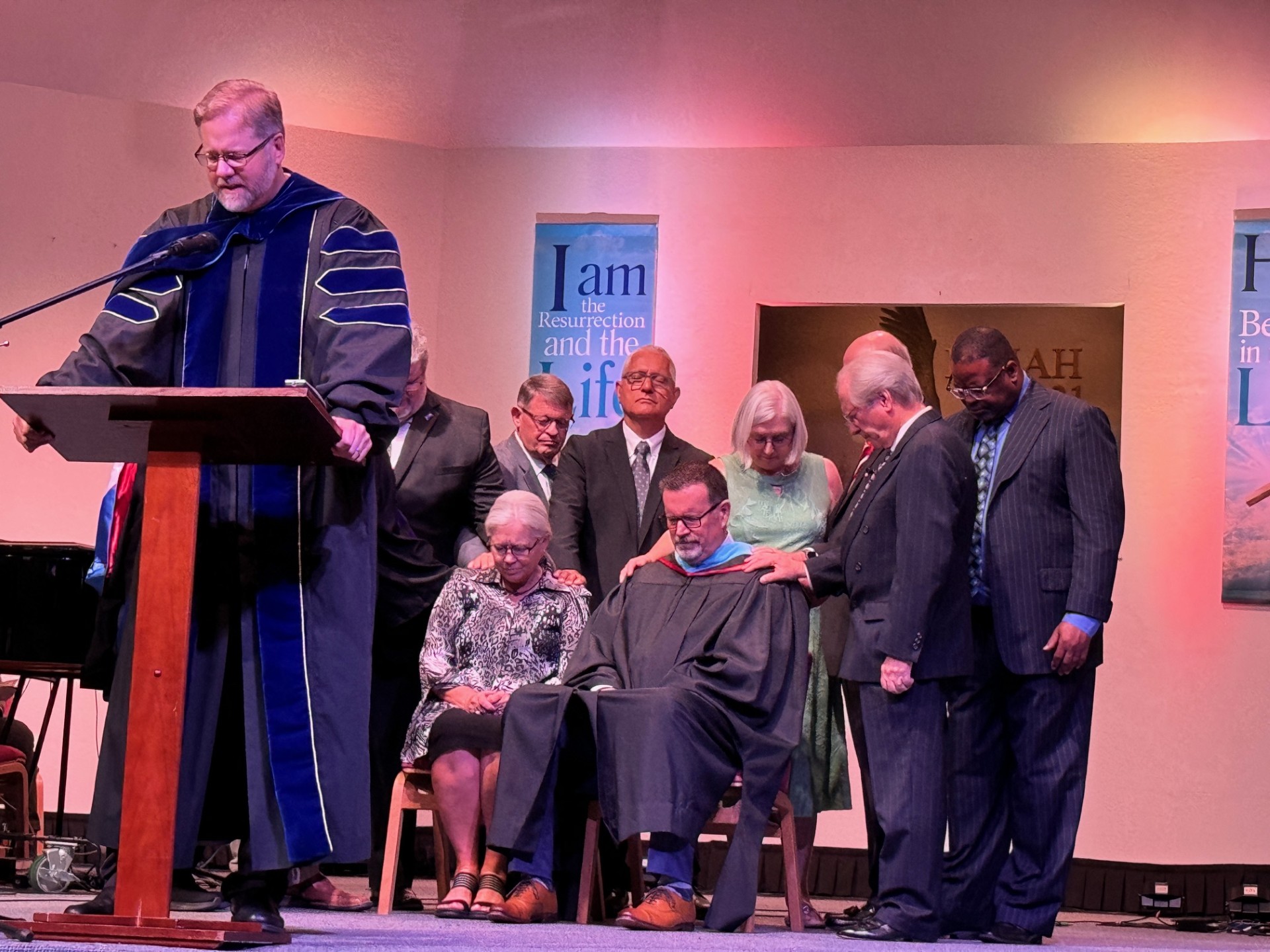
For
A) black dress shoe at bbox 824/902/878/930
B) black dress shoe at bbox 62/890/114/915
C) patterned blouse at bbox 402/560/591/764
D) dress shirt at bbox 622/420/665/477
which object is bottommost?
black dress shoe at bbox 824/902/878/930

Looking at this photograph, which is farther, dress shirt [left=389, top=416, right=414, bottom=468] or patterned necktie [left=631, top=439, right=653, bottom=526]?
patterned necktie [left=631, top=439, right=653, bottom=526]

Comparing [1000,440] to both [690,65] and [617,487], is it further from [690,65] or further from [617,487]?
[690,65]

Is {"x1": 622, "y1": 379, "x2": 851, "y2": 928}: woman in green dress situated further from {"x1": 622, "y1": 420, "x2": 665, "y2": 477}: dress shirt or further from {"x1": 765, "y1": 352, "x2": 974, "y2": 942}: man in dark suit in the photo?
{"x1": 765, "y1": 352, "x2": 974, "y2": 942}: man in dark suit

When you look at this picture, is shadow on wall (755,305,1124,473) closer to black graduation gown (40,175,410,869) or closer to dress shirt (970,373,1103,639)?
dress shirt (970,373,1103,639)

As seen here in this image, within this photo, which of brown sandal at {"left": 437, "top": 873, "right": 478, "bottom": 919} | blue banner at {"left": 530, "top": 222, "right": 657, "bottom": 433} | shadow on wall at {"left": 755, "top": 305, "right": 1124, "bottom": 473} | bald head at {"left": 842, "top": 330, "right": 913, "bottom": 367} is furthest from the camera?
blue banner at {"left": 530, "top": 222, "right": 657, "bottom": 433}

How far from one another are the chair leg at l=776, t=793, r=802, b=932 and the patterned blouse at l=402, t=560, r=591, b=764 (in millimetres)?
779

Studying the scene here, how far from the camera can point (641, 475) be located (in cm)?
543

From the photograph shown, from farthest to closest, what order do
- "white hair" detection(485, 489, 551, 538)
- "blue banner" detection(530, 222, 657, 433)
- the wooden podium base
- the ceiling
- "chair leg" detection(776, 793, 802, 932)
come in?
"blue banner" detection(530, 222, 657, 433) → the ceiling → "white hair" detection(485, 489, 551, 538) → "chair leg" detection(776, 793, 802, 932) → the wooden podium base

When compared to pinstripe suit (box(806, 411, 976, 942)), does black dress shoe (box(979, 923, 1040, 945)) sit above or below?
below

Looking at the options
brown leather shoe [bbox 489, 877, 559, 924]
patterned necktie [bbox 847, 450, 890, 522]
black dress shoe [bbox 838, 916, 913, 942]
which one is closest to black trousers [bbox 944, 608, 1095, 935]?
black dress shoe [bbox 838, 916, 913, 942]

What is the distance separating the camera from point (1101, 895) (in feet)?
21.0

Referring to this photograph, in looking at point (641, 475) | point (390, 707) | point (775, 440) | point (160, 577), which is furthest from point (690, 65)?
point (160, 577)

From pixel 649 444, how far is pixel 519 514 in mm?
716

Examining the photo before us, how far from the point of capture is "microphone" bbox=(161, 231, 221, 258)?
307 centimetres
